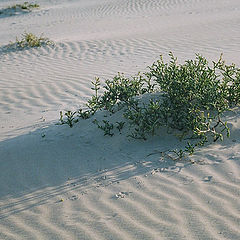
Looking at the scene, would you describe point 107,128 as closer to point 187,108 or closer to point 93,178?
point 93,178

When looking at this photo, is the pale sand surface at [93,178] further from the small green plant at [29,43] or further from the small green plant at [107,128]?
the small green plant at [29,43]

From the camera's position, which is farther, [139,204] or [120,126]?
[120,126]

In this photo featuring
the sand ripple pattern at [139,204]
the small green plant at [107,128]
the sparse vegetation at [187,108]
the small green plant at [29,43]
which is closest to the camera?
the sand ripple pattern at [139,204]

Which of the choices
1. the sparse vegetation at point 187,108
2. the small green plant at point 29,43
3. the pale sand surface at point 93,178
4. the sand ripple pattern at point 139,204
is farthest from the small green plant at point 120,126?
the small green plant at point 29,43

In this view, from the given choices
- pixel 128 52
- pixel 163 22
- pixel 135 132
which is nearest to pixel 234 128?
pixel 135 132

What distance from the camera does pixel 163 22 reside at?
13.5 m

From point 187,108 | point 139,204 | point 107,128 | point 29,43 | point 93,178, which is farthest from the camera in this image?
point 29,43

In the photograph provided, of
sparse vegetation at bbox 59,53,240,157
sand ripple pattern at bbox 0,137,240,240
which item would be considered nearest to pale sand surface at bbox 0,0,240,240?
sand ripple pattern at bbox 0,137,240,240

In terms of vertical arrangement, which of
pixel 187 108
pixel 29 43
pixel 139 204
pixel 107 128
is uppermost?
A: pixel 29 43

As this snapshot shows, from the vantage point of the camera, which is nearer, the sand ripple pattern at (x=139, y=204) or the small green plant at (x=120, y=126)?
the sand ripple pattern at (x=139, y=204)

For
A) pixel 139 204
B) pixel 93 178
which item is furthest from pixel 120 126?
pixel 139 204

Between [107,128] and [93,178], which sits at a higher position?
[107,128]

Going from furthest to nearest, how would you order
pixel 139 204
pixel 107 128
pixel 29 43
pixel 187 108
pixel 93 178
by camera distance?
pixel 29 43 → pixel 107 128 → pixel 187 108 → pixel 93 178 → pixel 139 204

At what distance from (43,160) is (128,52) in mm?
5985
